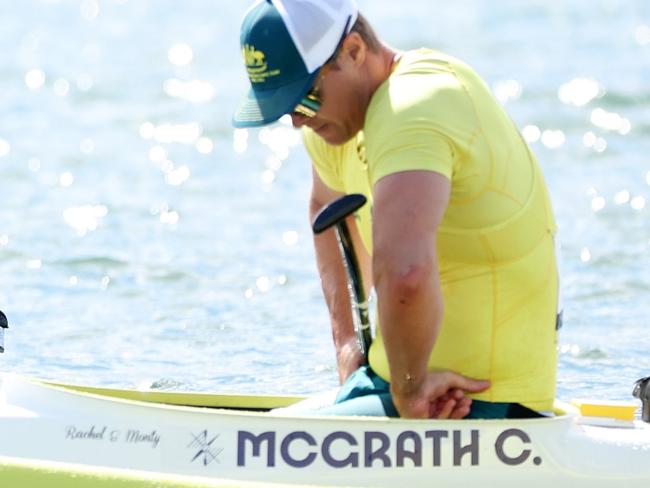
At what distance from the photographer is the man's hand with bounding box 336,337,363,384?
4.32 m

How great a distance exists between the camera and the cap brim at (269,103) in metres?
3.70

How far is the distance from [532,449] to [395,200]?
722 millimetres

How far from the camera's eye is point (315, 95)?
12.3 ft

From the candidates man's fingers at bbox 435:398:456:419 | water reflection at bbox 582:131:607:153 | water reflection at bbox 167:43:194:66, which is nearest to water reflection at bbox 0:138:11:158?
water reflection at bbox 167:43:194:66

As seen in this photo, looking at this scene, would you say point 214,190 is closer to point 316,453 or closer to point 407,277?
point 316,453

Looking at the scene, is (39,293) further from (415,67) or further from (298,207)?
(415,67)

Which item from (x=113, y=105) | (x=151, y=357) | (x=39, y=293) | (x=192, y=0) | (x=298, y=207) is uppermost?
(x=151, y=357)

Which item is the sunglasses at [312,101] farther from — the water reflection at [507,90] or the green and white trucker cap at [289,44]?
the water reflection at [507,90]

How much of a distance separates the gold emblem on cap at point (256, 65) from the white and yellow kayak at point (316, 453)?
2.61 ft

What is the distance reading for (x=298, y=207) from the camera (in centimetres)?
1016

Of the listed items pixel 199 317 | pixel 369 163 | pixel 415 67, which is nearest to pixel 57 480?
pixel 369 163

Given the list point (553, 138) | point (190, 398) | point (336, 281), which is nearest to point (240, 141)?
point (553, 138)

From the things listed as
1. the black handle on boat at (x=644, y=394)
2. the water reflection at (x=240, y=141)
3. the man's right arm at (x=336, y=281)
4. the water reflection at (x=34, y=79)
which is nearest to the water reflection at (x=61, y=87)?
the water reflection at (x=34, y=79)

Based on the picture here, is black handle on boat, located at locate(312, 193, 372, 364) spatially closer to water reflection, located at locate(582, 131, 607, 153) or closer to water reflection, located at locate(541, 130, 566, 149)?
water reflection, located at locate(582, 131, 607, 153)
